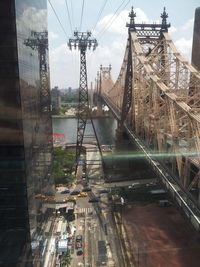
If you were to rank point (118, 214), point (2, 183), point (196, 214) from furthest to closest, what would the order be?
1. point (118, 214)
2. point (196, 214)
3. point (2, 183)

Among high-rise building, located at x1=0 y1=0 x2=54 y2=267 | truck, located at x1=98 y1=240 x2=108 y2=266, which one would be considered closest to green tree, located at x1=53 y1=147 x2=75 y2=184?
truck, located at x1=98 y1=240 x2=108 y2=266

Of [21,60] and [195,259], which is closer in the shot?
[21,60]

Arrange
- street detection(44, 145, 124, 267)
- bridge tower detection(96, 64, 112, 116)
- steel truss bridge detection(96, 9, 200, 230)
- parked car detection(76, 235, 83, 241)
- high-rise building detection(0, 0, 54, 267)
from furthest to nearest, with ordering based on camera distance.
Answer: bridge tower detection(96, 64, 112, 116)
parked car detection(76, 235, 83, 241)
street detection(44, 145, 124, 267)
steel truss bridge detection(96, 9, 200, 230)
high-rise building detection(0, 0, 54, 267)

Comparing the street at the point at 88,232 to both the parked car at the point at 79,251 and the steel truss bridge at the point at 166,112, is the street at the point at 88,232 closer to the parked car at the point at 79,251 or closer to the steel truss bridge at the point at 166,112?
the parked car at the point at 79,251

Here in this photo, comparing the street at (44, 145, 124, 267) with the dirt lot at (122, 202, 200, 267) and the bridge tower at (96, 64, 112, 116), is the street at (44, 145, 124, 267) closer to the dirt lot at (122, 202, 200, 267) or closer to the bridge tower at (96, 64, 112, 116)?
the dirt lot at (122, 202, 200, 267)

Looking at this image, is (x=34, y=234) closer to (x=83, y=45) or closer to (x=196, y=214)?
(x=196, y=214)

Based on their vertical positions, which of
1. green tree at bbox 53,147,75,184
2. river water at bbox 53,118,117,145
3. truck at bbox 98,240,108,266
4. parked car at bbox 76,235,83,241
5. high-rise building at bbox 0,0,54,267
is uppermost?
high-rise building at bbox 0,0,54,267

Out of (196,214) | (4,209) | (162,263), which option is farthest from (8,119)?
(162,263)
